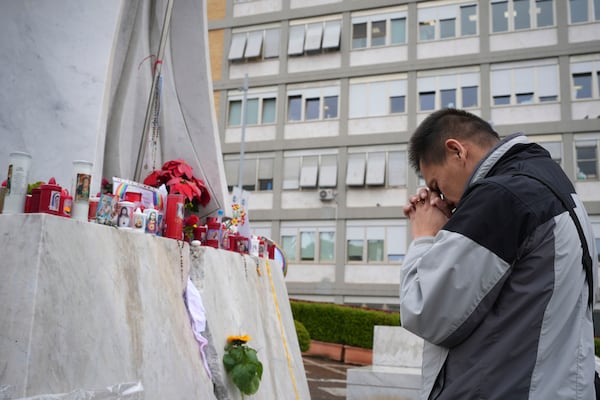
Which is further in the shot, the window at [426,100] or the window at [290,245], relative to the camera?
the window at [290,245]

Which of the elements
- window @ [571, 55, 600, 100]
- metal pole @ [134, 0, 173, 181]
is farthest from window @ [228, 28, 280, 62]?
metal pole @ [134, 0, 173, 181]

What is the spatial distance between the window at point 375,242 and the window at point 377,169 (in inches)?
57.8

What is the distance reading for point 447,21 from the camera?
875 inches

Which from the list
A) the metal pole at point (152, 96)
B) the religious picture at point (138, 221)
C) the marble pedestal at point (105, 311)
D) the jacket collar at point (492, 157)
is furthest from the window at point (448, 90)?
the jacket collar at point (492, 157)

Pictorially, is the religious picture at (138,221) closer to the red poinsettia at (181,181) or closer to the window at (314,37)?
the red poinsettia at (181,181)

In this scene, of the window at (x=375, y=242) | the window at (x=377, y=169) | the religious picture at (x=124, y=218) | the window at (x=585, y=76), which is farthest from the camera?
the window at (x=377, y=169)

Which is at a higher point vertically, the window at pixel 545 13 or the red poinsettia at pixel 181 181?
the window at pixel 545 13

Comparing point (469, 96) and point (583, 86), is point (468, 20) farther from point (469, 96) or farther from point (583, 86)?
point (583, 86)

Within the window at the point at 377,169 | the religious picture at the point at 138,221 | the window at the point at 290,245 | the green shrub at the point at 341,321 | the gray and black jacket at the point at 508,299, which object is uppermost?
the window at the point at 377,169

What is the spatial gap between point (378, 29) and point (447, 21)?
2571mm

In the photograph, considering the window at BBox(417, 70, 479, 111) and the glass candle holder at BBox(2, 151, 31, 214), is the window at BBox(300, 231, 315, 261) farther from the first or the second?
the glass candle holder at BBox(2, 151, 31, 214)

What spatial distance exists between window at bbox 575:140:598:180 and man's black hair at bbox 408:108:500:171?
20045 millimetres

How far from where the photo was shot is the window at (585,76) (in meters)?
20.2

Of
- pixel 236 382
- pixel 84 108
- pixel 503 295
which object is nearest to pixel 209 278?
pixel 236 382
